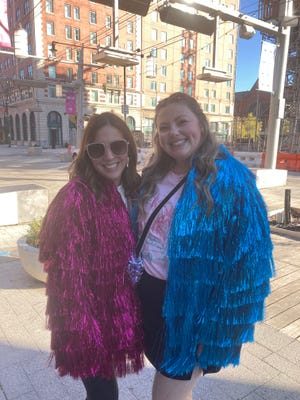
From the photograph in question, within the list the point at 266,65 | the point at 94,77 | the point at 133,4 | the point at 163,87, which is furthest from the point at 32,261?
the point at 163,87

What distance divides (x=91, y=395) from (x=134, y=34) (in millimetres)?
45608

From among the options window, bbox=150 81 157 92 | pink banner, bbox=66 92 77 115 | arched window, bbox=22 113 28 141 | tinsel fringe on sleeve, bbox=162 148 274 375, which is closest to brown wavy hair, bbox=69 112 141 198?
tinsel fringe on sleeve, bbox=162 148 274 375

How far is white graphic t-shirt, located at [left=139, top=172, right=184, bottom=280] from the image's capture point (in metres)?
1.44

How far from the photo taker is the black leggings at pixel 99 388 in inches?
60.1

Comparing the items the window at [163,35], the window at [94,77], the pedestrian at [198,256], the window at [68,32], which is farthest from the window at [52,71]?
the pedestrian at [198,256]

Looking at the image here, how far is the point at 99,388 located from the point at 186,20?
6.24 m

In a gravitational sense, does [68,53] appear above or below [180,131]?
above

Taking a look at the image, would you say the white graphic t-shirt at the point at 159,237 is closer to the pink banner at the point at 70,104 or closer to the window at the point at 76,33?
the pink banner at the point at 70,104

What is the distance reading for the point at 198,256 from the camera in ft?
4.23

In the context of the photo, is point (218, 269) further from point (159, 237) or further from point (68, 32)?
point (68, 32)

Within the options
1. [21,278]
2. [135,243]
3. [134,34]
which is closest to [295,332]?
[135,243]

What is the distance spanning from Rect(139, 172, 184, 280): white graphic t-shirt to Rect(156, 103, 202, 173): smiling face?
139 mm

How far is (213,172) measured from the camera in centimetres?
132

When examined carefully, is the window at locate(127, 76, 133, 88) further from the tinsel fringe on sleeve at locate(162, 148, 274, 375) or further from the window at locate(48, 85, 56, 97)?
the tinsel fringe on sleeve at locate(162, 148, 274, 375)
